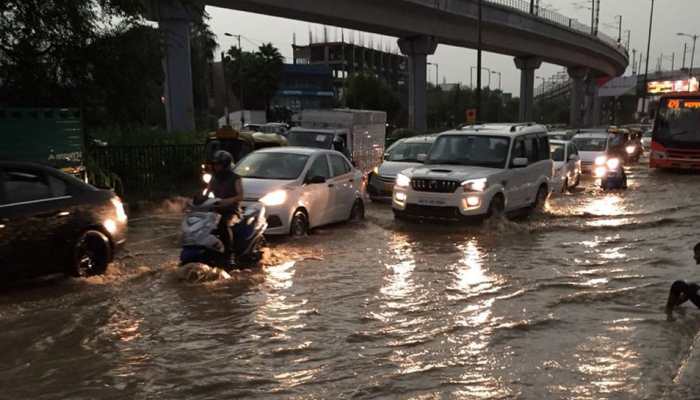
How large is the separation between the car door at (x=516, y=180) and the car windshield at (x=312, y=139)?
250 inches

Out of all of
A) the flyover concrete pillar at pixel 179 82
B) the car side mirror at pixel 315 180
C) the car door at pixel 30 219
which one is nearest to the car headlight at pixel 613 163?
the car side mirror at pixel 315 180

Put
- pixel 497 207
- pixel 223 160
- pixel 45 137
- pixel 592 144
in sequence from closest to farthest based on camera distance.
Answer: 1. pixel 223 160
2. pixel 45 137
3. pixel 497 207
4. pixel 592 144

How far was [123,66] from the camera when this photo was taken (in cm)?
1391

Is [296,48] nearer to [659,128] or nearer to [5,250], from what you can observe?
[659,128]

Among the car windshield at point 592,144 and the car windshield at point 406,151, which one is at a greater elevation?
the car windshield at point 406,151

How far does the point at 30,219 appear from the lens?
282 inches

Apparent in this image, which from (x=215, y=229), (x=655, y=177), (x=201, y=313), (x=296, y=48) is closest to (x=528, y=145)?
(x=215, y=229)

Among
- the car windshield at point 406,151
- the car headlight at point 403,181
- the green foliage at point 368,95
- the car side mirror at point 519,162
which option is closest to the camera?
the car headlight at point 403,181

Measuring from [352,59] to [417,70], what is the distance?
7090 centimetres

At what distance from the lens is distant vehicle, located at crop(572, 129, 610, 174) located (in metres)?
23.8

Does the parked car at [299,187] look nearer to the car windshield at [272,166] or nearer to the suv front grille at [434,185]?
the car windshield at [272,166]

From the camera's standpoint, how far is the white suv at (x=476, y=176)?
11742mm

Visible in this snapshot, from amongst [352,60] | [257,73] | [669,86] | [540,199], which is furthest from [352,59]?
[540,199]

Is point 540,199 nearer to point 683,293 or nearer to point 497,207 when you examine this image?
point 497,207
